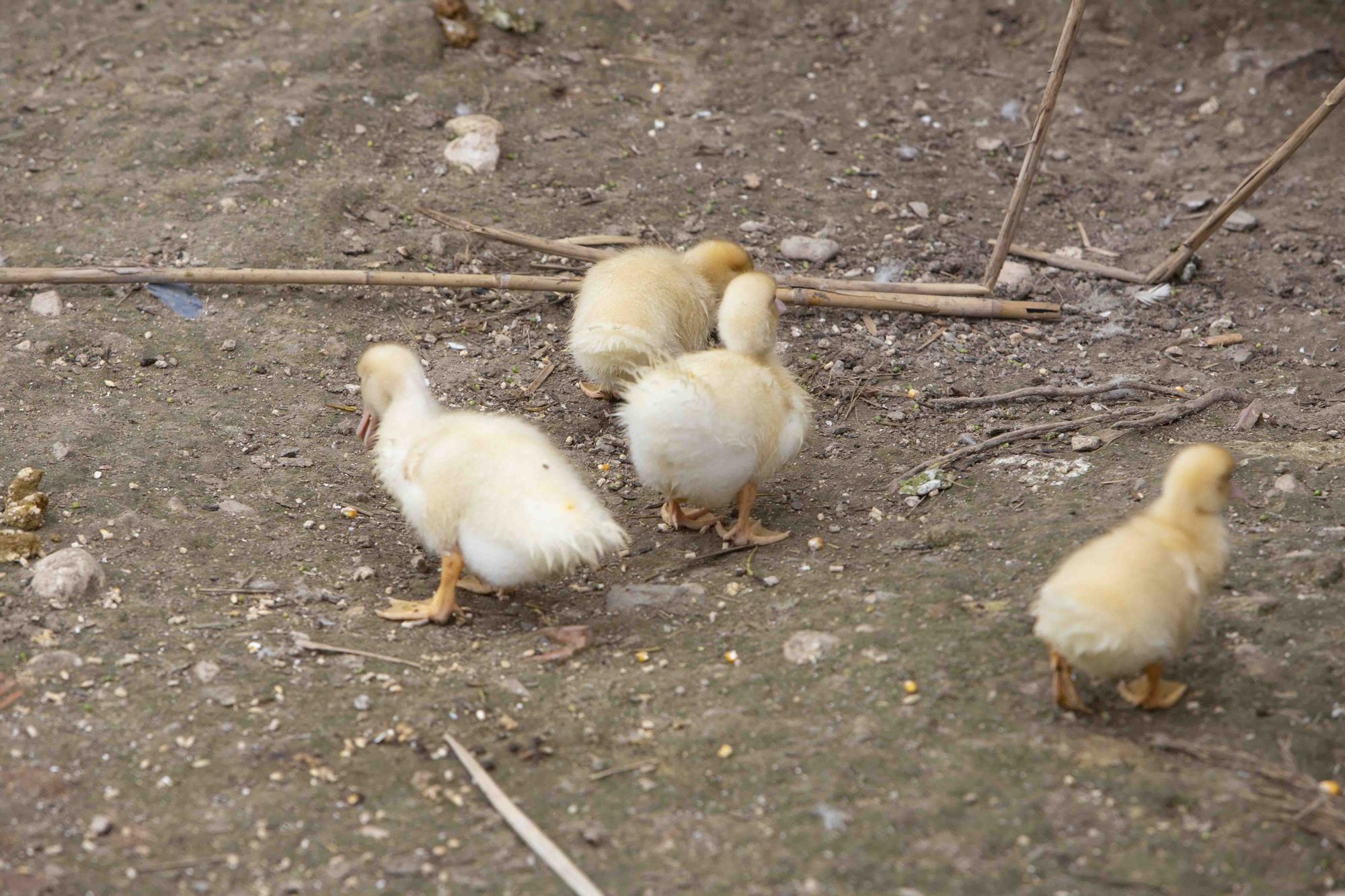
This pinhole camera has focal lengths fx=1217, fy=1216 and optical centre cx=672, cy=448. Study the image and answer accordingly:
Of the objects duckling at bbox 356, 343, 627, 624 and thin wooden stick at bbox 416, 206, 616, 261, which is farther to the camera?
thin wooden stick at bbox 416, 206, 616, 261

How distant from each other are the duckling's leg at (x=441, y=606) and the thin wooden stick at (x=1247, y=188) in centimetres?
398

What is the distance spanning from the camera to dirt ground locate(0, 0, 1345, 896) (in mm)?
3080

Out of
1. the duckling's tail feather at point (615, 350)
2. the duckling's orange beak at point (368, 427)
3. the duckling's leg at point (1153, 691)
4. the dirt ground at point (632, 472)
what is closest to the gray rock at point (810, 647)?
the dirt ground at point (632, 472)

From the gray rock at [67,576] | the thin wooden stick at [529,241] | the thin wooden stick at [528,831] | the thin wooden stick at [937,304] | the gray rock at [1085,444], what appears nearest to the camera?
the thin wooden stick at [528,831]

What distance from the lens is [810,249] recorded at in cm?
663

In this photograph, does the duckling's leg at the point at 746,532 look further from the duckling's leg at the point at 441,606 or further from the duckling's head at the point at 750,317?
the duckling's leg at the point at 441,606

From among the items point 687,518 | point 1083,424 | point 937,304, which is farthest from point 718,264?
point 1083,424

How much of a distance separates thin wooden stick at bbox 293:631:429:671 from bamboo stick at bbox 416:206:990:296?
2873mm

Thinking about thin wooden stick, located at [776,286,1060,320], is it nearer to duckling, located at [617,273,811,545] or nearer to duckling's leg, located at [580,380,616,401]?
duckling's leg, located at [580,380,616,401]

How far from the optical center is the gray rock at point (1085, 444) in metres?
4.84

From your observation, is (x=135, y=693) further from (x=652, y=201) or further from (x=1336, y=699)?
(x=652, y=201)

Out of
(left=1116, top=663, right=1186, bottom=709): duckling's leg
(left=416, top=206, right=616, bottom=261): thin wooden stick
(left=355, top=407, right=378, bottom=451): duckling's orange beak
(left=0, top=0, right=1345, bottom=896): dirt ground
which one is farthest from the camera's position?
(left=416, top=206, right=616, bottom=261): thin wooden stick

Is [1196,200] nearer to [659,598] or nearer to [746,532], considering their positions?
[746,532]

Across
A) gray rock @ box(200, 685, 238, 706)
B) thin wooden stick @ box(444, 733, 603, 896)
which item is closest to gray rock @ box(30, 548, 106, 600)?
gray rock @ box(200, 685, 238, 706)
